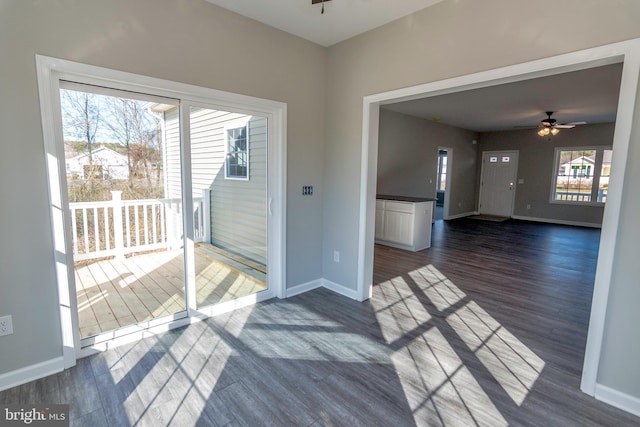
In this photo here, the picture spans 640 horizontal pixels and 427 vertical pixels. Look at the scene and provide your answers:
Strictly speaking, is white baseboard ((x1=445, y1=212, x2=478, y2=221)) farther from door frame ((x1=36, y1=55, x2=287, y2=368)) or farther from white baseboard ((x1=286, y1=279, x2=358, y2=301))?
door frame ((x1=36, y1=55, x2=287, y2=368))

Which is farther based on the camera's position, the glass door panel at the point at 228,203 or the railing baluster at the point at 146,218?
the glass door panel at the point at 228,203

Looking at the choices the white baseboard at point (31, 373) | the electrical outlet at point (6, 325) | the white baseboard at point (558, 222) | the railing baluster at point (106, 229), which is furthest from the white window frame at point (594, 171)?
the electrical outlet at point (6, 325)

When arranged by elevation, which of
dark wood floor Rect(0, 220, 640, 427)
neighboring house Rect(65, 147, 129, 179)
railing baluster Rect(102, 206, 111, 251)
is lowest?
dark wood floor Rect(0, 220, 640, 427)

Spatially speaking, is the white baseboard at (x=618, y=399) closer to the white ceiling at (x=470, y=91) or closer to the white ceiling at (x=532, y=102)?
the white ceiling at (x=470, y=91)

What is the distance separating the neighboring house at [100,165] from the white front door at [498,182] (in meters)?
10.1

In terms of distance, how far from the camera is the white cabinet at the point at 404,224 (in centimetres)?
567

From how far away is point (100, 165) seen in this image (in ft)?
8.01

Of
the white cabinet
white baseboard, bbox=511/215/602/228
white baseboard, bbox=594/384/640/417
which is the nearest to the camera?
white baseboard, bbox=594/384/640/417

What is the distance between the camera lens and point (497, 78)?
2.34 meters

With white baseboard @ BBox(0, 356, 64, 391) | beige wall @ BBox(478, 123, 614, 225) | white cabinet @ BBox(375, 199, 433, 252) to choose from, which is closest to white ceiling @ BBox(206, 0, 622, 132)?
beige wall @ BBox(478, 123, 614, 225)

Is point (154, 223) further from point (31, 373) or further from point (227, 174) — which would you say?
point (31, 373)

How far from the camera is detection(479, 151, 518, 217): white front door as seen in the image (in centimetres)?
964

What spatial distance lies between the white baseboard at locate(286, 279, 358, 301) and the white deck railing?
1217 mm

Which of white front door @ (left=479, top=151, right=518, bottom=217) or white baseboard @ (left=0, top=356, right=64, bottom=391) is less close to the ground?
white front door @ (left=479, top=151, right=518, bottom=217)
